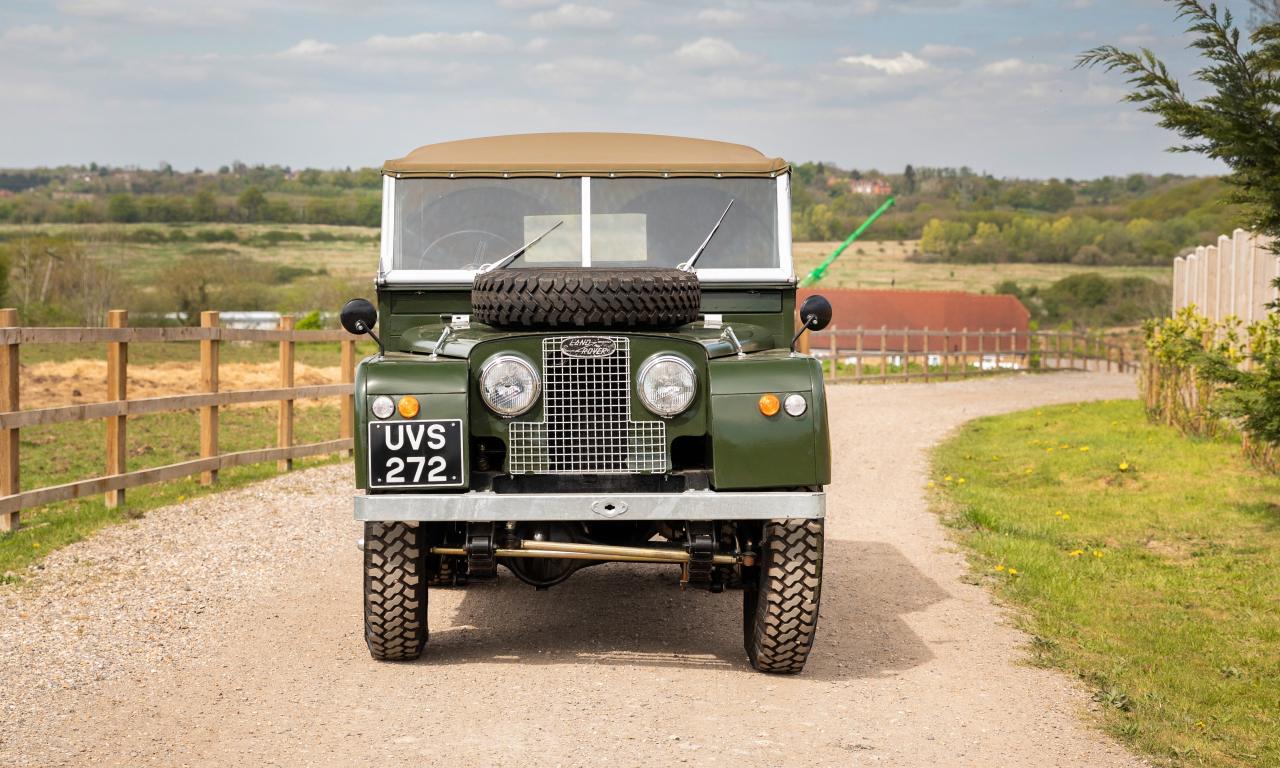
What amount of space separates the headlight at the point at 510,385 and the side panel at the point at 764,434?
78 centimetres

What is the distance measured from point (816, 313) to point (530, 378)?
1723 mm

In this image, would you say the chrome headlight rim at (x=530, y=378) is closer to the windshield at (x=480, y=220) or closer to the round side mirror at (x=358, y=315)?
the round side mirror at (x=358, y=315)

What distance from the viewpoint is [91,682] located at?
237 inches

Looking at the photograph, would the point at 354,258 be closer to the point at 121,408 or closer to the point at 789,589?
the point at 121,408

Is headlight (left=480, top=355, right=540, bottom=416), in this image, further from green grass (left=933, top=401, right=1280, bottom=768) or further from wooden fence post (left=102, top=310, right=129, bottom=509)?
wooden fence post (left=102, top=310, right=129, bottom=509)

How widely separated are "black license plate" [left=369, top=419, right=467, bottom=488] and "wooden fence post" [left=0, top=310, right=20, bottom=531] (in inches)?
191

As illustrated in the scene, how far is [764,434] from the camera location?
19.8 feet

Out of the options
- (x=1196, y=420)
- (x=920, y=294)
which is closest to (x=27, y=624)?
(x=1196, y=420)

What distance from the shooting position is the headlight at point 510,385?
6125 millimetres

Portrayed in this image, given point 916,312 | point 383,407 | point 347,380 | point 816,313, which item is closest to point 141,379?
point 347,380

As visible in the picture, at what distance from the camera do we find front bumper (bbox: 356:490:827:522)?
19.4 ft

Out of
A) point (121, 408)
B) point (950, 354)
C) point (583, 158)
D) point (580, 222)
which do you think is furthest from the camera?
point (950, 354)

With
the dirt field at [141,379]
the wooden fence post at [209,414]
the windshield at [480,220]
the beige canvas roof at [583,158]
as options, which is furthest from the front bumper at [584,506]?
the dirt field at [141,379]

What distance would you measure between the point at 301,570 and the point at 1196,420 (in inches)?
437
